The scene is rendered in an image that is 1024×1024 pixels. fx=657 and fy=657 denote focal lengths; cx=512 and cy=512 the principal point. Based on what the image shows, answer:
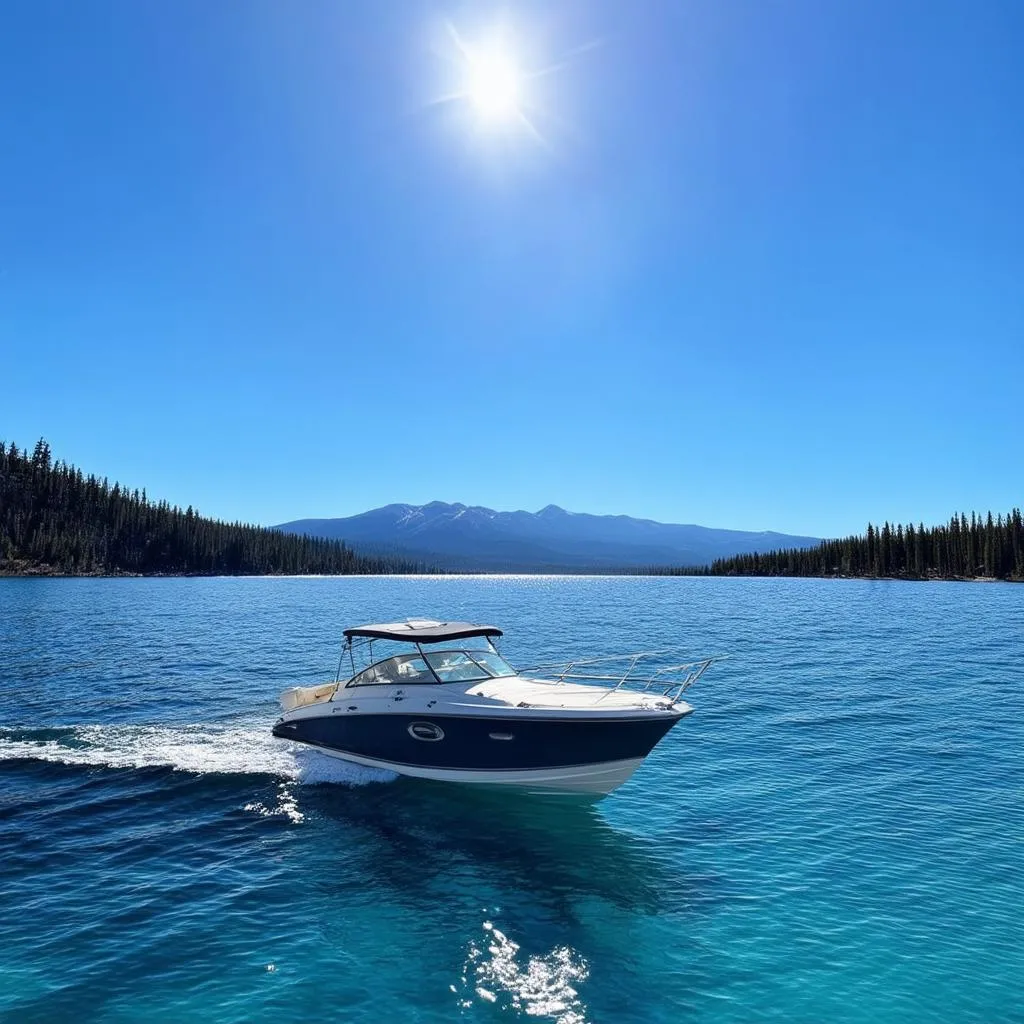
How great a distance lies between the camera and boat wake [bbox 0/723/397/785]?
17.7 m

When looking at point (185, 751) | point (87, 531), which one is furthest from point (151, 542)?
point (185, 751)

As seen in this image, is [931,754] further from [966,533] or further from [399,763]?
[966,533]

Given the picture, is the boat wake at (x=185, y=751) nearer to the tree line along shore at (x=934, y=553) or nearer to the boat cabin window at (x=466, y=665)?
the boat cabin window at (x=466, y=665)

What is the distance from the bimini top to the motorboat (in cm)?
3

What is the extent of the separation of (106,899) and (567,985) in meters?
7.76

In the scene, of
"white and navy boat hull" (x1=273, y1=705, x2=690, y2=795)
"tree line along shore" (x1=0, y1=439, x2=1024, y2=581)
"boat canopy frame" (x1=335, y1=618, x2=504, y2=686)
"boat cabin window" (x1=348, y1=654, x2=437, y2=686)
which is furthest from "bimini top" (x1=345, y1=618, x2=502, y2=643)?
"tree line along shore" (x1=0, y1=439, x2=1024, y2=581)

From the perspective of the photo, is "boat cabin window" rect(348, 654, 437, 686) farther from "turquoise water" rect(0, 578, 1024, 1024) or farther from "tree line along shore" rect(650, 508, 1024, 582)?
"tree line along shore" rect(650, 508, 1024, 582)

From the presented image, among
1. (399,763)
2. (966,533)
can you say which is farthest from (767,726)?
(966,533)

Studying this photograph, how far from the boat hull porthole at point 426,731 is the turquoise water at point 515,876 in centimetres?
146

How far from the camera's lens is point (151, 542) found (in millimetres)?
175250

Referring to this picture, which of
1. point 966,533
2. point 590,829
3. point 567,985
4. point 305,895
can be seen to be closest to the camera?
point 567,985

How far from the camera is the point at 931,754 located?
1908 centimetres

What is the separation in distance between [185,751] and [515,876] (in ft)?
39.2

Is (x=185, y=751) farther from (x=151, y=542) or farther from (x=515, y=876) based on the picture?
(x=151, y=542)
